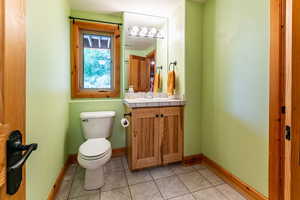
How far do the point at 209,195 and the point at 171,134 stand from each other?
0.78 m

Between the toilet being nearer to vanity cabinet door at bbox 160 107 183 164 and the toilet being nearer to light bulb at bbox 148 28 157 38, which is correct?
vanity cabinet door at bbox 160 107 183 164

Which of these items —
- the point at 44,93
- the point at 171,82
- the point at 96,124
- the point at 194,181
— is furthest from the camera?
the point at 171,82

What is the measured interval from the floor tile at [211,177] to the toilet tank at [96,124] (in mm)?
1399

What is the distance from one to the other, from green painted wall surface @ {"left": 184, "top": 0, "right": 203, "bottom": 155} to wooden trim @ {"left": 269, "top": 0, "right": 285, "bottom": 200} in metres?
1.02

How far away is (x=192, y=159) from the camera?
2.12 m

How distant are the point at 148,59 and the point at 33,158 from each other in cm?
202

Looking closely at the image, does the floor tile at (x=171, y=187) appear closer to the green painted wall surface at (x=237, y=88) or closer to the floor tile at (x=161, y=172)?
the floor tile at (x=161, y=172)

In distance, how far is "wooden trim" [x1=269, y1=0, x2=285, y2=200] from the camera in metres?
1.04

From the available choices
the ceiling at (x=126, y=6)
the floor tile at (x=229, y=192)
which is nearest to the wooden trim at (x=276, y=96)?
the floor tile at (x=229, y=192)

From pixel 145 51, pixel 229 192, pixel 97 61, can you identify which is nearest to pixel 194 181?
pixel 229 192

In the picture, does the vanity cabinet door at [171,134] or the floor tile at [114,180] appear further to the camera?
the vanity cabinet door at [171,134]

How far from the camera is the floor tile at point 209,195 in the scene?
1469 mm

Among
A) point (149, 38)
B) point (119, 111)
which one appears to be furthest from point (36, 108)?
point (149, 38)

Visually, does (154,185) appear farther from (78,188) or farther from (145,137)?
(78,188)
